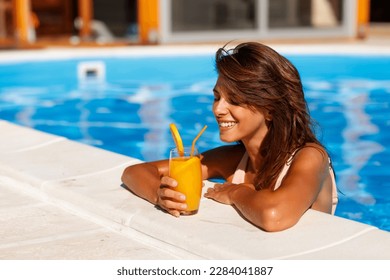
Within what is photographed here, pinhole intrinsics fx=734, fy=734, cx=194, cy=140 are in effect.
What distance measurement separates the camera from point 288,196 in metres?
2.69

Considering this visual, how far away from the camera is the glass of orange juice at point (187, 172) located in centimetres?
276

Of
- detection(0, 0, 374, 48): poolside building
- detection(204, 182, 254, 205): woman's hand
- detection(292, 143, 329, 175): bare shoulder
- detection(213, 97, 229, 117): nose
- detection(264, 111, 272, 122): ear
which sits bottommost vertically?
detection(0, 0, 374, 48): poolside building

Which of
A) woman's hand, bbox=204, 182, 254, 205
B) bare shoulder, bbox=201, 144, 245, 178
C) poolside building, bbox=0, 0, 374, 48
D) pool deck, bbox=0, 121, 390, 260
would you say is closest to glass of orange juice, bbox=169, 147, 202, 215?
pool deck, bbox=0, 121, 390, 260

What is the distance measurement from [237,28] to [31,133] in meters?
8.78

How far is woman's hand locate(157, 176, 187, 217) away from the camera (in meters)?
2.81

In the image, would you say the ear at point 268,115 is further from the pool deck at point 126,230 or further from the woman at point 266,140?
the pool deck at point 126,230

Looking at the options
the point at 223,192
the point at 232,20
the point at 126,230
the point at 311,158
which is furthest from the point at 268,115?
the point at 232,20

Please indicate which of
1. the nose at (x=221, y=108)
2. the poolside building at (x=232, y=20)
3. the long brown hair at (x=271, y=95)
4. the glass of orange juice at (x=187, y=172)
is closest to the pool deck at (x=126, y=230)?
the glass of orange juice at (x=187, y=172)

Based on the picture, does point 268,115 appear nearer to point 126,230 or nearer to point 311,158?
point 311,158

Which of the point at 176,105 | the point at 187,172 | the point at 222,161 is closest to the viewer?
the point at 187,172

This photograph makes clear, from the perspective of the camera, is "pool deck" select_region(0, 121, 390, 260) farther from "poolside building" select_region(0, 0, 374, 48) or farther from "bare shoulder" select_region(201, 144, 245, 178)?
"poolside building" select_region(0, 0, 374, 48)

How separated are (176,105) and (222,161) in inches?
194

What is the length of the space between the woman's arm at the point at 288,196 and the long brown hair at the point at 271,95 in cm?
10

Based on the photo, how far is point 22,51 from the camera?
37.9 ft
